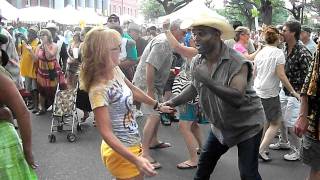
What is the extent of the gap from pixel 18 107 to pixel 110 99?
60cm

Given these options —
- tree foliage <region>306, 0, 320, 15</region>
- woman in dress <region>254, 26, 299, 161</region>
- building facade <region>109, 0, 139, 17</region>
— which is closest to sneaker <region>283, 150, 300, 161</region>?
woman in dress <region>254, 26, 299, 161</region>

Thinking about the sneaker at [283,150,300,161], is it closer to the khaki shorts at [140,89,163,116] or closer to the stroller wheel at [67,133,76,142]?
the khaki shorts at [140,89,163,116]

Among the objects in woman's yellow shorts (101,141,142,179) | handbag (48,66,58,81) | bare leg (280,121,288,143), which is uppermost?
woman's yellow shorts (101,141,142,179)

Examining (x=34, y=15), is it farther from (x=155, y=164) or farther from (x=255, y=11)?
(x=155, y=164)

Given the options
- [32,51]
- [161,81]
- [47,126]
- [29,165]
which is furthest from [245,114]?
[32,51]

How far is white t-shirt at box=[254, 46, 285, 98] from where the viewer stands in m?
5.51

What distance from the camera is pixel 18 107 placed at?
2555mm

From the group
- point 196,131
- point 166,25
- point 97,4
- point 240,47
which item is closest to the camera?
point 166,25

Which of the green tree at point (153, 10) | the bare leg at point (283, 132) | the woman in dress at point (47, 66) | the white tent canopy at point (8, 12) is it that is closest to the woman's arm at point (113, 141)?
the bare leg at point (283, 132)

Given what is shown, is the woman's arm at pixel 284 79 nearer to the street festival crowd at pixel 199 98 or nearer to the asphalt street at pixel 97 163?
the street festival crowd at pixel 199 98

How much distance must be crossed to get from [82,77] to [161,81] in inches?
108

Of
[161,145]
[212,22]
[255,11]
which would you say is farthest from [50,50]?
[255,11]

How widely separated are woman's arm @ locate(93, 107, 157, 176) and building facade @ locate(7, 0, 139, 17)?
1813 inches

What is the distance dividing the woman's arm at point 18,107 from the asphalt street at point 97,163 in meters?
2.58
